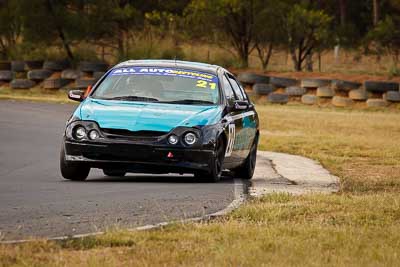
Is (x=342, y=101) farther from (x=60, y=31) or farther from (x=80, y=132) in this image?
(x=80, y=132)

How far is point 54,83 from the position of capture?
38.7 metres

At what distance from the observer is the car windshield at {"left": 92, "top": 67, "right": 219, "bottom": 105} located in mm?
13844

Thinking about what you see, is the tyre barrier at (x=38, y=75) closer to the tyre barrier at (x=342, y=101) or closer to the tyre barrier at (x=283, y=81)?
the tyre barrier at (x=283, y=81)

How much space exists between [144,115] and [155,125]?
18cm

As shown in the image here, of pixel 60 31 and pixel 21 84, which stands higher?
pixel 60 31

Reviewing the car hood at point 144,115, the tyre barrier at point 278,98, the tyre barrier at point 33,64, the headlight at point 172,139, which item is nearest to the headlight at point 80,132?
the car hood at point 144,115

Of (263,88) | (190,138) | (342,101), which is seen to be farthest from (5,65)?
(190,138)

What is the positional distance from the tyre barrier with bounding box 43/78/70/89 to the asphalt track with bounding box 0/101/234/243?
829 inches

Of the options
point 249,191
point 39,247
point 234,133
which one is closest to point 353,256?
point 39,247

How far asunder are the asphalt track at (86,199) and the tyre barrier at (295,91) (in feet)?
63.5

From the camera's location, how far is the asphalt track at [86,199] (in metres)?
9.16

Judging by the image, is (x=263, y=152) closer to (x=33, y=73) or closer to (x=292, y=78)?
(x=292, y=78)

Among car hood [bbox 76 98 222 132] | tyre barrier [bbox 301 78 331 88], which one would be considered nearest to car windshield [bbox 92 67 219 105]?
car hood [bbox 76 98 222 132]

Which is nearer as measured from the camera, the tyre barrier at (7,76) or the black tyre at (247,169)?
the black tyre at (247,169)
